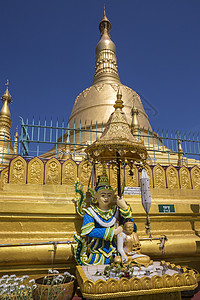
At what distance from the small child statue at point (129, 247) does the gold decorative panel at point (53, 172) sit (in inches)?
92.3

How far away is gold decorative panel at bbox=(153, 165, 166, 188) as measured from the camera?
7.45 meters

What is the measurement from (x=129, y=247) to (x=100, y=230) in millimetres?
751

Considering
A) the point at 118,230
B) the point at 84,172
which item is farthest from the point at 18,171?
the point at 118,230

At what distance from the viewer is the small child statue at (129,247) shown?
15.7 feet

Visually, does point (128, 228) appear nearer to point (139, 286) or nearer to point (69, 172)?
point (139, 286)

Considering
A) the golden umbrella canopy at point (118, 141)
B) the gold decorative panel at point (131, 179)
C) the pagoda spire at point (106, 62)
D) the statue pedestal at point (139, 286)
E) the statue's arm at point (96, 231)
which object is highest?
the pagoda spire at point (106, 62)

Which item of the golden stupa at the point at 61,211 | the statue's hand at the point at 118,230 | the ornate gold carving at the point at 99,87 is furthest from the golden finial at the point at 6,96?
the statue's hand at the point at 118,230

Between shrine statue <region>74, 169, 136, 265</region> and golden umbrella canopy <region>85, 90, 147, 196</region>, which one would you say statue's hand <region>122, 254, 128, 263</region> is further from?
golden umbrella canopy <region>85, 90, 147, 196</region>

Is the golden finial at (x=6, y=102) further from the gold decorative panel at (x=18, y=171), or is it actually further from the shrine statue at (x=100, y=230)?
the shrine statue at (x=100, y=230)

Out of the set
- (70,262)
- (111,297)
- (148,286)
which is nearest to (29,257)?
(70,262)

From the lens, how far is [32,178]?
6391mm

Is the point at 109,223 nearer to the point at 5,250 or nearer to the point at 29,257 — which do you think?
the point at 29,257

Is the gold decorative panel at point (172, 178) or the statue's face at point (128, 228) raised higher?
the gold decorative panel at point (172, 178)

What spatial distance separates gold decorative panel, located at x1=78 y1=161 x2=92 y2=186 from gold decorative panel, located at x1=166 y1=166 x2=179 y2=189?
2.69m
